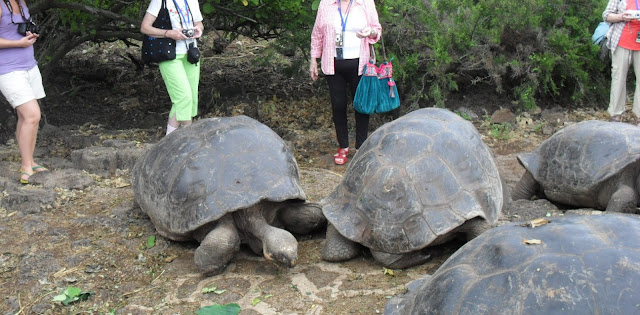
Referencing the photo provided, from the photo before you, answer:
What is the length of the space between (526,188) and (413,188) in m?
2.19

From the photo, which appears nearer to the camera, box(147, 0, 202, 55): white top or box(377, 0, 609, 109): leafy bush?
box(147, 0, 202, 55): white top

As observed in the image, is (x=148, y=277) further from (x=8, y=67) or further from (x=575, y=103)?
(x=575, y=103)

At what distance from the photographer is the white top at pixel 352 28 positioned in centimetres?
543

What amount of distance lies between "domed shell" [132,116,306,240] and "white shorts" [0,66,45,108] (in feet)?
4.18

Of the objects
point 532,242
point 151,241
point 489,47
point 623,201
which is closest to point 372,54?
point 489,47

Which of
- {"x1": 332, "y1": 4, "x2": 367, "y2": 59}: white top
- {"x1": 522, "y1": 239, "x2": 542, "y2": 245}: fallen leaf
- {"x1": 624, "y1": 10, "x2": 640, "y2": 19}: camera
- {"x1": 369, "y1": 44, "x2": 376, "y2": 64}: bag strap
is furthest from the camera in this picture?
{"x1": 624, "y1": 10, "x2": 640, "y2": 19}: camera

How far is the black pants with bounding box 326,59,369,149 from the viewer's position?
556 centimetres

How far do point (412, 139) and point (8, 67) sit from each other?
3064mm

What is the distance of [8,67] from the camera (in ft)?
15.8

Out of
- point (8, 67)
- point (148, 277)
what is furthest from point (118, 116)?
point (148, 277)

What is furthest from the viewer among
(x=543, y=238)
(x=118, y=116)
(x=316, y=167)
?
(x=118, y=116)

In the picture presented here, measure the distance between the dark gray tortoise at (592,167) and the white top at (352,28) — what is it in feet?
5.66

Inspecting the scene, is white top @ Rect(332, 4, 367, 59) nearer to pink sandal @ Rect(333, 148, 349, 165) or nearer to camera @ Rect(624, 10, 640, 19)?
pink sandal @ Rect(333, 148, 349, 165)

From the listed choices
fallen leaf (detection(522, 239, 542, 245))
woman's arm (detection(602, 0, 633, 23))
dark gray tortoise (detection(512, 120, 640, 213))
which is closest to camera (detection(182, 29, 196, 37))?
dark gray tortoise (detection(512, 120, 640, 213))
